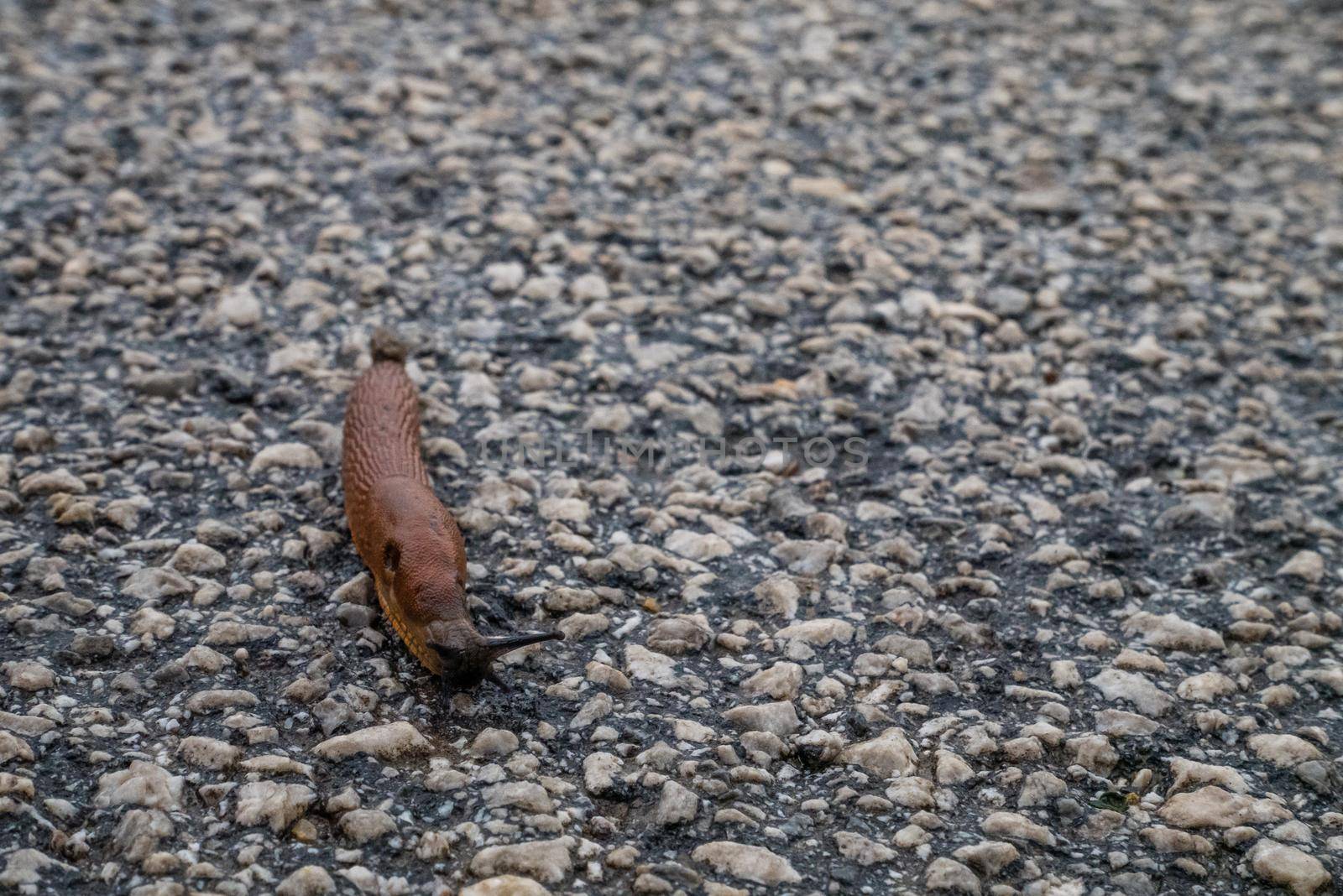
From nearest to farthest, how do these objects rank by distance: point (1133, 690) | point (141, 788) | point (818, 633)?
point (141, 788) → point (1133, 690) → point (818, 633)

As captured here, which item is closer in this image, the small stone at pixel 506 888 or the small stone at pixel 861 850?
the small stone at pixel 506 888

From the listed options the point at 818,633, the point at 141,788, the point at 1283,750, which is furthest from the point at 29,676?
the point at 1283,750

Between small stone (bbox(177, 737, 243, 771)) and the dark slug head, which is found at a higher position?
the dark slug head

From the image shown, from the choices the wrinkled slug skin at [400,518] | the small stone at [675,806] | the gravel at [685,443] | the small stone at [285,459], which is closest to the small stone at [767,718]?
the gravel at [685,443]

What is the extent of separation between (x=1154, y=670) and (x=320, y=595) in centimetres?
318

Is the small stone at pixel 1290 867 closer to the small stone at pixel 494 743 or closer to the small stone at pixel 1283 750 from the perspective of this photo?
the small stone at pixel 1283 750

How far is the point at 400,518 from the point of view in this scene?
4.59 metres

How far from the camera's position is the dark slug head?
414cm

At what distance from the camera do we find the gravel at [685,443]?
3.92 m

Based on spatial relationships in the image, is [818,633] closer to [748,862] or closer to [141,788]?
[748,862]

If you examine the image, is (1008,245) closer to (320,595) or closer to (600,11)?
(600,11)

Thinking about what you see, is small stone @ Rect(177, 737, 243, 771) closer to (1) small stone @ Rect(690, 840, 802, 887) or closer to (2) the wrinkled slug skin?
(2) the wrinkled slug skin

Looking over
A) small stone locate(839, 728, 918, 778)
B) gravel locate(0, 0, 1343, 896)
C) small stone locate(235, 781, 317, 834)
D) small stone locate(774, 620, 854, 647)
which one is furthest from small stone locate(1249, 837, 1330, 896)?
small stone locate(235, 781, 317, 834)

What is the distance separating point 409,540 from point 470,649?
20.8 inches
